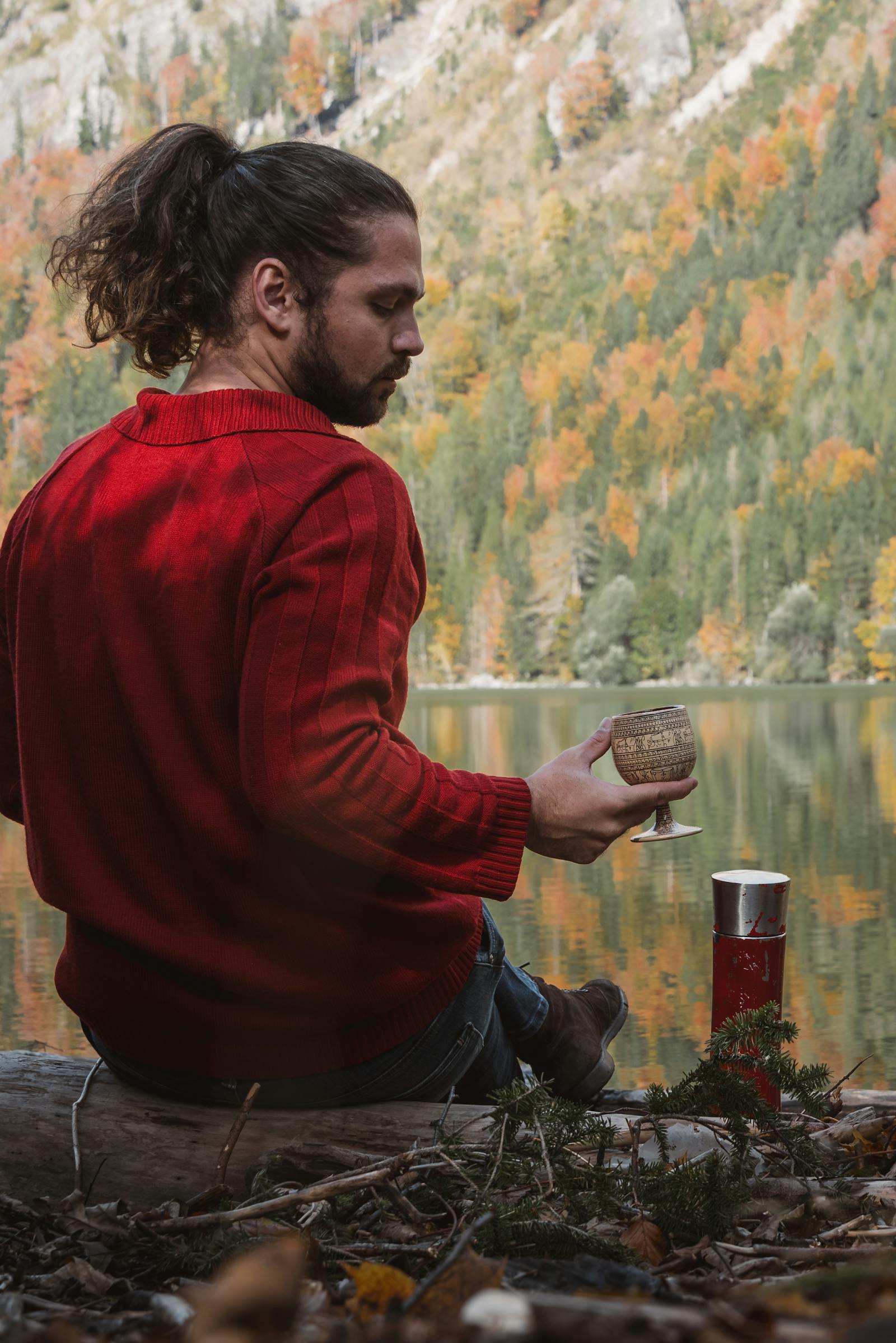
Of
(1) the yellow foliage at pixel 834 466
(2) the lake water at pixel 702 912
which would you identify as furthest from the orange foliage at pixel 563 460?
(2) the lake water at pixel 702 912

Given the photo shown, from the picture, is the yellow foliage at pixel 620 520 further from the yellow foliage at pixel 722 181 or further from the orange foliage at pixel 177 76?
the orange foliage at pixel 177 76

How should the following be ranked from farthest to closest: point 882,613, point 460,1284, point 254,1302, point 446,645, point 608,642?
point 608,642 → point 446,645 → point 882,613 → point 460,1284 → point 254,1302

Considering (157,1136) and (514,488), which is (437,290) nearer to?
(514,488)

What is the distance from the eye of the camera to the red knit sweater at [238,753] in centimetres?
120

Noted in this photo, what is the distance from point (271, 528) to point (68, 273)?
0.67 m

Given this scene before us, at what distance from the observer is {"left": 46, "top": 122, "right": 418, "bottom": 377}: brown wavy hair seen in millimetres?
1389

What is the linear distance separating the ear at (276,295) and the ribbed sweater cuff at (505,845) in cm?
56

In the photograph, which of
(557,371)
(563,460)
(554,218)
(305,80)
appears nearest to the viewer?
(563,460)

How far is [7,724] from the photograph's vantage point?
1584mm

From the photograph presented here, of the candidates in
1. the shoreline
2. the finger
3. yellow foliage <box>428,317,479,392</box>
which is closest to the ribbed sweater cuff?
the finger

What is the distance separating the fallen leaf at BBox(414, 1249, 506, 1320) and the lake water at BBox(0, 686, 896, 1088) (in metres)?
1.24

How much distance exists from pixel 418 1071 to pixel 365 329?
869 millimetres

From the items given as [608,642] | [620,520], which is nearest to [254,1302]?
[608,642]

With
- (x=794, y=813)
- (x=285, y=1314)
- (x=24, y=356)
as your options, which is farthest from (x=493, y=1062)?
(x=24, y=356)
